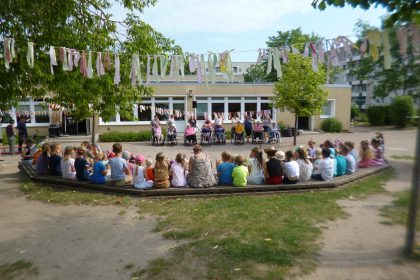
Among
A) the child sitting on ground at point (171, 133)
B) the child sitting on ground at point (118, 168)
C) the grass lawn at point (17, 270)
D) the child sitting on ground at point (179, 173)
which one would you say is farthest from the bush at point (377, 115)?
the grass lawn at point (17, 270)

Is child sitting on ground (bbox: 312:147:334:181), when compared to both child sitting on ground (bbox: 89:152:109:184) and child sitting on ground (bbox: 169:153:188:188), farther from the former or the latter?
→ child sitting on ground (bbox: 89:152:109:184)

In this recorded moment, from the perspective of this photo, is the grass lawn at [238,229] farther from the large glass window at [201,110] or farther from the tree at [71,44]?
the large glass window at [201,110]

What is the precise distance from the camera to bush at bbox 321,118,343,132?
80.2 ft

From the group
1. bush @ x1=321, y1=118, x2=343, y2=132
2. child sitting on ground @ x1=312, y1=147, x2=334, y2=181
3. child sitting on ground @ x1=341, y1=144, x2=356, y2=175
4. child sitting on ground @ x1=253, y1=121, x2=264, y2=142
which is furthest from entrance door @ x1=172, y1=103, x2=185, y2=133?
child sitting on ground @ x1=312, y1=147, x2=334, y2=181

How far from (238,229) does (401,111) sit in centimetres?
2542

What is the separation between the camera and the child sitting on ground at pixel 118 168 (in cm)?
802

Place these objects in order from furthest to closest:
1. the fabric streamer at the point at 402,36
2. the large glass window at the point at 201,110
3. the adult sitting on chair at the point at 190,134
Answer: the large glass window at the point at 201,110 → the adult sitting on chair at the point at 190,134 → the fabric streamer at the point at 402,36

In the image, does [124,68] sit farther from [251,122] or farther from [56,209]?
[251,122]

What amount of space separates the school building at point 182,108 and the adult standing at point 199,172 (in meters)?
13.9

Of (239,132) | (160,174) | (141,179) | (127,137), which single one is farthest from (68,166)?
(127,137)

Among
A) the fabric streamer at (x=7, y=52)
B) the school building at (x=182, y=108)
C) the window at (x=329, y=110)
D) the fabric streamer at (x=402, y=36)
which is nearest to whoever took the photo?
the fabric streamer at (x=402, y=36)

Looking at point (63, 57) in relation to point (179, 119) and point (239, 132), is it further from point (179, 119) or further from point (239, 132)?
point (179, 119)

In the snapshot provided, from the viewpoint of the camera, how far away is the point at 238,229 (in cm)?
541

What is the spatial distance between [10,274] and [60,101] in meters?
8.01
